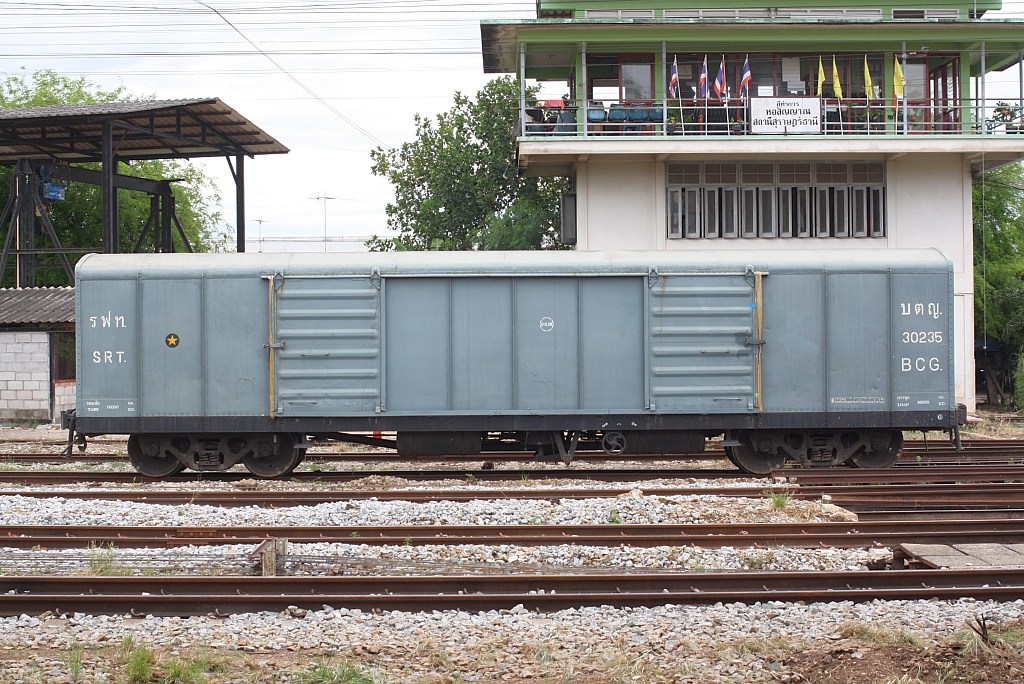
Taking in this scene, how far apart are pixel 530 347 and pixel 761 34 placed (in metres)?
13.7

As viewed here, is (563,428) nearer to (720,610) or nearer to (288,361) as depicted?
(288,361)

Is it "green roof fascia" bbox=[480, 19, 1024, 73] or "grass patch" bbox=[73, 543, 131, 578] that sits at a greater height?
"green roof fascia" bbox=[480, 19, 1024, 73]

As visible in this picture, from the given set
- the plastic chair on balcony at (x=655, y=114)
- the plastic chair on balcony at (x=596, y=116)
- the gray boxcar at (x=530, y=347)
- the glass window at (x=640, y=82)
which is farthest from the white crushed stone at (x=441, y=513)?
the glass window at (x=640, y=82)

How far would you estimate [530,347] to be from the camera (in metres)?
13.5

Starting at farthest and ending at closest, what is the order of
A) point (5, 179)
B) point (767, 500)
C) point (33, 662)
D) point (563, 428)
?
point (5, 179) < point (563, 428) < point (767, 500) < point (33, 662)

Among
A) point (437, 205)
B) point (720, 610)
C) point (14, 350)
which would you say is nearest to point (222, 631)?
point (720, 610)

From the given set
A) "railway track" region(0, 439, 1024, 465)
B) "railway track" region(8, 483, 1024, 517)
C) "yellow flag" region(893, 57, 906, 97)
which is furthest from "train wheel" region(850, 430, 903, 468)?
"yellow flag" region(893, 57, 906, 97)

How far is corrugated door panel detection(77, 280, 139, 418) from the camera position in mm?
13609

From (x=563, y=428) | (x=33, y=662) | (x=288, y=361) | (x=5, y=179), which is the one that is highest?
(x=5, y=179)

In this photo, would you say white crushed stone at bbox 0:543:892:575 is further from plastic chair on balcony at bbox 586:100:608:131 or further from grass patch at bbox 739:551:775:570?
plastic chair on balcony at bbox 586:100:608:131

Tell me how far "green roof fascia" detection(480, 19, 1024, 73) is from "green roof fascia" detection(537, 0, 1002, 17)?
1.48 meters

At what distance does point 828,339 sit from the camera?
1359cm

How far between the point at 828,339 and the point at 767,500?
3274 mm

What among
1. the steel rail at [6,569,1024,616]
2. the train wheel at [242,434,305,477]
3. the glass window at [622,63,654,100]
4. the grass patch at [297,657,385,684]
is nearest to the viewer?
the grass patch at [297,657,385,684]
